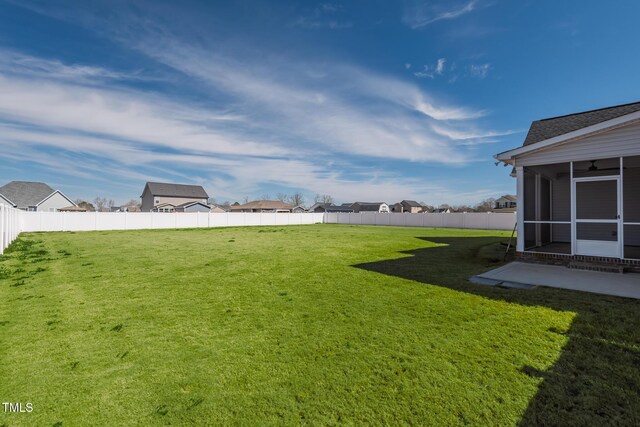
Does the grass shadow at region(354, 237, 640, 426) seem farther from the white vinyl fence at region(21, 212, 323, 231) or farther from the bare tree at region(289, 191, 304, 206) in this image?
the bare tree at region(289, 191, 304, 206)

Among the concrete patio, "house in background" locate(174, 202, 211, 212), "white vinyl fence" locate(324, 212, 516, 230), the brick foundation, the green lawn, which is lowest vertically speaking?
the green lawn

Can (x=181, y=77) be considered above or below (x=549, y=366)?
A: above

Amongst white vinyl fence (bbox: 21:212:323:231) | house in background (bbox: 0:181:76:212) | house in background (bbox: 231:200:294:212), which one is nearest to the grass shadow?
white vinyl fence (bbox: 21:212:323:231)

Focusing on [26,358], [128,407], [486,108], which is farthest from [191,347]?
[486,108]

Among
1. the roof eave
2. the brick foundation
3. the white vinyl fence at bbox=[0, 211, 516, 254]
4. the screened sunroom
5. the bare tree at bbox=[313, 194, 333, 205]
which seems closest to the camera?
the roof eave

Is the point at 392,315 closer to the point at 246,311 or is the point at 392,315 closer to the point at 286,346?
the point at 286,346

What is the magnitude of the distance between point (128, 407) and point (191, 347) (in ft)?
3.47

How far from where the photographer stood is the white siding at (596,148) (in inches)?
261

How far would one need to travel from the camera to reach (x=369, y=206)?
79500 mm

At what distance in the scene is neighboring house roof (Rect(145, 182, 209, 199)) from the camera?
50987 mm

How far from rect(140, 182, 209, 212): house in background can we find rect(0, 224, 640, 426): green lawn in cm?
4881

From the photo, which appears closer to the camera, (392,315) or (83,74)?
(392,315)

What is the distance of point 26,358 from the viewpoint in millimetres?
3109

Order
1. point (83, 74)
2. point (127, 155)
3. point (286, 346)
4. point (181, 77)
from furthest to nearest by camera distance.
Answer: point (127, 155)
point (181, 77)
point (83, 74)
point (286, 346)
